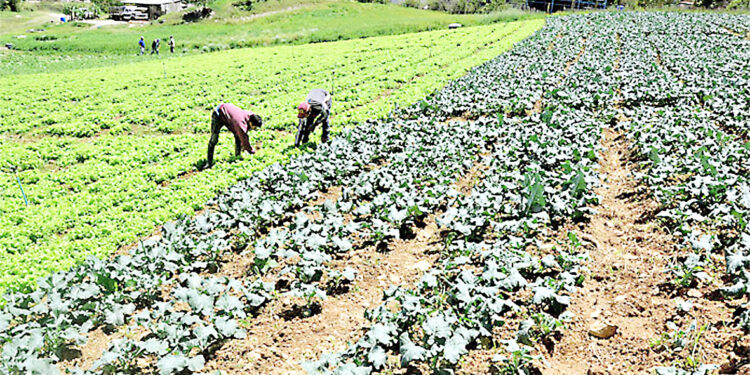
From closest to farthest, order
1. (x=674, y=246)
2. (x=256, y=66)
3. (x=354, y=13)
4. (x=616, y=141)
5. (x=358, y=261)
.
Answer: (x=674, y=246) < (x=358, y=261) < (x=616, y=141) < (x=256, y=66) < (x=354, y=13)

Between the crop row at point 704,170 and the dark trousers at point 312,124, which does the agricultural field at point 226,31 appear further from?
the crop row at point 704,170

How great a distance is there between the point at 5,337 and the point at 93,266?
150cm

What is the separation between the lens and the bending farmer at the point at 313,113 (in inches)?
444

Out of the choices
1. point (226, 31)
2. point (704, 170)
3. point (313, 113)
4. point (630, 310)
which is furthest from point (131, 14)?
point (630, 310)

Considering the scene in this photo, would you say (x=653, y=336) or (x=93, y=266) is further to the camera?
(x=93, y=266)

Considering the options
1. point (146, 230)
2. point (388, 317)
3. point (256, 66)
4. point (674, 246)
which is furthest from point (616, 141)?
point (256, 66)

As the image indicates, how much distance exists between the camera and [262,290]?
5734 mm

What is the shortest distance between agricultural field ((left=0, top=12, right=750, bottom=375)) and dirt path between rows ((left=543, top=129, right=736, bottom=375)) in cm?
2

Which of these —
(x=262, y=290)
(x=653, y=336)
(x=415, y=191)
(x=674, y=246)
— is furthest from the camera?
(x=415, y=191)

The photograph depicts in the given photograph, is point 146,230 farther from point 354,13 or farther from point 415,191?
point 354,13

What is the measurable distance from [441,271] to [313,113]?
698 centimetres

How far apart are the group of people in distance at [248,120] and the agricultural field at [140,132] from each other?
46 cm

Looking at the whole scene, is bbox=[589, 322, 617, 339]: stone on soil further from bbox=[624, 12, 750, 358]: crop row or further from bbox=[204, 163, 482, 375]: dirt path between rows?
bbox=[204, 163, 482, 375]: dirt path between rows

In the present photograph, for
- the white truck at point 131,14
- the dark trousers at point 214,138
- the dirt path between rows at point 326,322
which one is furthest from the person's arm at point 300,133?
the white truck at point 131,14
